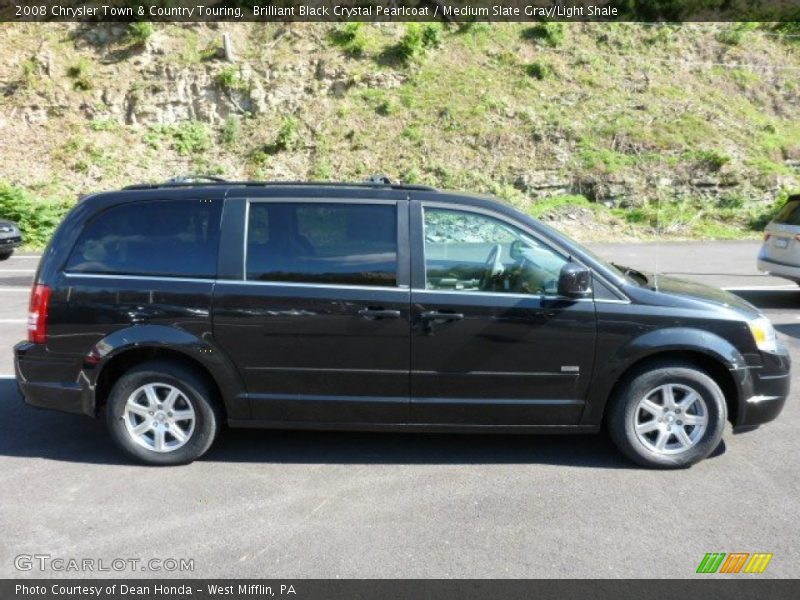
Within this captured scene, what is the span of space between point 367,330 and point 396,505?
1078 millimetres

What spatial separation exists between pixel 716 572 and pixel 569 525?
76 cm

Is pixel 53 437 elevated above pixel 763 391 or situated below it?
below

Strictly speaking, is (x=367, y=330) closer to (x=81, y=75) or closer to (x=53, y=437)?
(x=53, y=437)

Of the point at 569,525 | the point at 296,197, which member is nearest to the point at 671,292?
the point at 569,525

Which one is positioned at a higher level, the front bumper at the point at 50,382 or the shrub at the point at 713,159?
the shrub at the point at 713,159

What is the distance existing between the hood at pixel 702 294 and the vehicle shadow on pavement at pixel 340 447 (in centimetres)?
99

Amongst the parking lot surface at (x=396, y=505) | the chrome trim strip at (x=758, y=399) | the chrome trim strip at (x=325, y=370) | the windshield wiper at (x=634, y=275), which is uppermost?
the windshield wiper at (x=634, y=275)

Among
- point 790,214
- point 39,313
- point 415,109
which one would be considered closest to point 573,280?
point 39,313

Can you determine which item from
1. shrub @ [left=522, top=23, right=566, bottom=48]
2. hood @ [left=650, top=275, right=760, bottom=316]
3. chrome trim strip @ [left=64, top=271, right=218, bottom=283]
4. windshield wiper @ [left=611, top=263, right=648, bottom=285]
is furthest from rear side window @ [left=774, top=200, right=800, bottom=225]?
shrub @ [left=522, top=23, right=566, bottom=48]

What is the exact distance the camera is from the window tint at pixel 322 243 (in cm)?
468

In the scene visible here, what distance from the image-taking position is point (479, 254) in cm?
481

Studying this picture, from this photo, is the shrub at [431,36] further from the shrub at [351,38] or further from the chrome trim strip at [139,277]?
the chrome trim strip at [139,277]

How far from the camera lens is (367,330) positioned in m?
4.61

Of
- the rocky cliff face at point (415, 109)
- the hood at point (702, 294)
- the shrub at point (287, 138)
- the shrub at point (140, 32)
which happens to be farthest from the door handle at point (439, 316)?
the shrub at point (140, 32)
